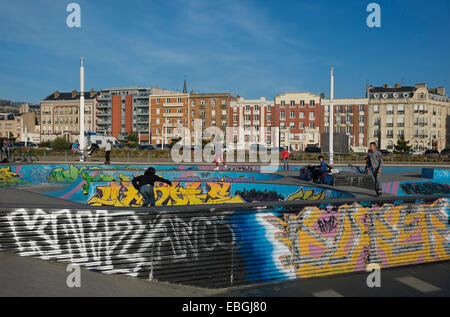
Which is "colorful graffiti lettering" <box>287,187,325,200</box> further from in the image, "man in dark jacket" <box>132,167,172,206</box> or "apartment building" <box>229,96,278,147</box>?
"apartment building" <box>229,96,278,147</box>

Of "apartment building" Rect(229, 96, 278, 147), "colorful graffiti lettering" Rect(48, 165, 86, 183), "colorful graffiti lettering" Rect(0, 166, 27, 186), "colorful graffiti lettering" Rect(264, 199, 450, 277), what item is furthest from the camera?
"apartment building" Rect(229, 96, 278, 147)

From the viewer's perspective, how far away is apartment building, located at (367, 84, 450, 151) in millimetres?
86000

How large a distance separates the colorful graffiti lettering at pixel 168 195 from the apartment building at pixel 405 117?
7689 centimetres

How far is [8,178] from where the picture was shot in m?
22.6

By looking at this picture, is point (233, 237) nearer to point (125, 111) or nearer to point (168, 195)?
point (168, 195)

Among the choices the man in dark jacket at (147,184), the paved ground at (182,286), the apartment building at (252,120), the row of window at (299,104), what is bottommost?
the paved ground at (182,286)

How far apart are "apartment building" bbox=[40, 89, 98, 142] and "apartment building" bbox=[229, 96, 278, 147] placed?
42.8 metres

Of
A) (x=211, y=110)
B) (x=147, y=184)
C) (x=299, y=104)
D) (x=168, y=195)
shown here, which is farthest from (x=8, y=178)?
(x=299, y=104)

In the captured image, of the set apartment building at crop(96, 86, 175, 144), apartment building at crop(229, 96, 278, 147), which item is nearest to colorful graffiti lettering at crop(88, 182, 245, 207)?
apartment building at crop(229, 96, 278, 147)

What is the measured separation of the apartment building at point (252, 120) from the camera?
3511 inches

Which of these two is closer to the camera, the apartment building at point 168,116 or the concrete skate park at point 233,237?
the concrete skate park at point 233,237

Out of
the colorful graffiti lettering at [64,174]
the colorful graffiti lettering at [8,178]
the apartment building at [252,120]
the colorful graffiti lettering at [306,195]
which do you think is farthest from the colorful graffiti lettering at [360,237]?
the apartment building at [252,120]

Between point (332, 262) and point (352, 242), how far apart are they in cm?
58

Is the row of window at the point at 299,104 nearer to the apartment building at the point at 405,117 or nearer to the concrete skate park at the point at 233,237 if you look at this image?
the apartment building at the point at 405,117
